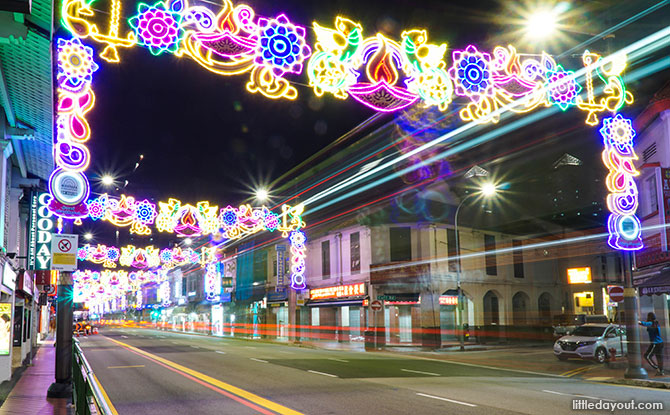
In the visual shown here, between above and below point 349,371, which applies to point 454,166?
above

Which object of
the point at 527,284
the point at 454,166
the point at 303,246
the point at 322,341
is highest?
the point at 454,166

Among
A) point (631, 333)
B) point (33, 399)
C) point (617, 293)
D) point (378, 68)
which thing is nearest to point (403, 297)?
point (617, 293)

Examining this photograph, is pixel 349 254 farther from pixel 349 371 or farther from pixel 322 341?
pixel 349 371

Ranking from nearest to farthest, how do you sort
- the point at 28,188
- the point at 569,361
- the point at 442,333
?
the point at 28,188
the point at 569,361
the point at 442,333

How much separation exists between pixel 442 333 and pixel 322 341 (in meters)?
9.24

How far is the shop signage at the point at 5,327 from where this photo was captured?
15.5m

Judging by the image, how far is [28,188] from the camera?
20.8 m

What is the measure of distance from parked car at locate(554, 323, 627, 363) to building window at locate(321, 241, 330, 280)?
20207 millimetres

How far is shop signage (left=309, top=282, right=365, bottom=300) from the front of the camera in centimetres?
3688

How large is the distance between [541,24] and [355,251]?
2520cm

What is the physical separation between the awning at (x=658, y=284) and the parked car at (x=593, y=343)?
2.13m

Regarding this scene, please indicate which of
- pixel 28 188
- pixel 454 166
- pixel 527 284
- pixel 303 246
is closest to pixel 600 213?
pixel 527 284

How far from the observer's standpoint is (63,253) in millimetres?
11734

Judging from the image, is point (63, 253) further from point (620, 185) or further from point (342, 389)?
point (620, 185)
